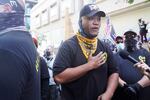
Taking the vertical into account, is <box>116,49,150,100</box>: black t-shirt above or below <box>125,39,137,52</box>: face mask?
below

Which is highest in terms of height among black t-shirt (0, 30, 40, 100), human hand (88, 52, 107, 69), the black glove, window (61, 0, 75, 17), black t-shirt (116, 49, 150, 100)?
window (61, 0, 75, 17)

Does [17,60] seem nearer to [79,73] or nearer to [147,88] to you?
[79,73]

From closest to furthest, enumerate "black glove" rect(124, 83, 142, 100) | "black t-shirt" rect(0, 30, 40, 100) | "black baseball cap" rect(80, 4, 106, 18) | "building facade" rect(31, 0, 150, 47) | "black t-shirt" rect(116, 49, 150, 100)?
"black t-shirt" rect(0, 30, 40, 100), "black baseball cap" rect(80, 4, 106, 18), "black glove" rect(124, 83, 142, 100), "black t-shirt" rect(116, 49, 150, 100), "building facade" rect(31, 0, 150, 47)

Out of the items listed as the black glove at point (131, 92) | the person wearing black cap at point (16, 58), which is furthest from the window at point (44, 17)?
the person wearing black cap at point (16, 58)

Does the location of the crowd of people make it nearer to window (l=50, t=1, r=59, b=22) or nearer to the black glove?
the black glove

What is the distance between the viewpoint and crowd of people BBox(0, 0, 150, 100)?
72.5 inches

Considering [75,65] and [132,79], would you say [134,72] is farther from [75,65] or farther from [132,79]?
[75,65]

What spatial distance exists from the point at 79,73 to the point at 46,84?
10.1ft

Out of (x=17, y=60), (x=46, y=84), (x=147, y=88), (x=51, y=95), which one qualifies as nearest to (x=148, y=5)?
(x=51, y=95)

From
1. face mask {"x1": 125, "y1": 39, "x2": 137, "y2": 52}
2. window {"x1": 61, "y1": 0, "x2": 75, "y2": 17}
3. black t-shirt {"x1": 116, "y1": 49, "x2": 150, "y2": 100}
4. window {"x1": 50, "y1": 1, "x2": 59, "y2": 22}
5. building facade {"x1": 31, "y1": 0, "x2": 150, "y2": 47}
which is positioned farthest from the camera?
window {"x1": 50, "y1": 1, "x2": 59, "y2": 22}

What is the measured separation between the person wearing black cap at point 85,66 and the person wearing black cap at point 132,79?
320mm

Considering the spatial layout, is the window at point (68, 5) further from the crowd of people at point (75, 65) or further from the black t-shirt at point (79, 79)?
the black t-shirt at point (79, 79)

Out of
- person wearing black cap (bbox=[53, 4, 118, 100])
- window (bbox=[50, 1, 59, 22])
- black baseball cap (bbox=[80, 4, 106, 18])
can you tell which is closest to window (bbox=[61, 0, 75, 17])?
window (bbox=[50, 1, 59, 22])

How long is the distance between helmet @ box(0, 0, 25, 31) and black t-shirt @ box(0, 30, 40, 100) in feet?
0.16
